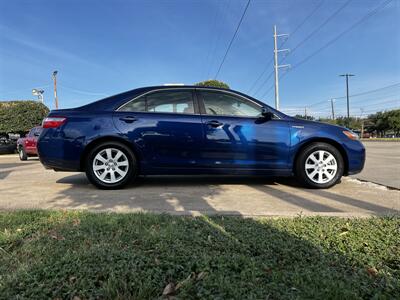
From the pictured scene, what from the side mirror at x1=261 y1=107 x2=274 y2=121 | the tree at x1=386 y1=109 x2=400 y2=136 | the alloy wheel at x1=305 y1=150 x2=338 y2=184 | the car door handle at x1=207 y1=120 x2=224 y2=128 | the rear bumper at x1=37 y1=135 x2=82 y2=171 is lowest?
the alloy wheel at x1=305 y1=150 x2=338 y2=184

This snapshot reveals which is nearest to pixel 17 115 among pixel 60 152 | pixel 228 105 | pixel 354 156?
pixel 60 152

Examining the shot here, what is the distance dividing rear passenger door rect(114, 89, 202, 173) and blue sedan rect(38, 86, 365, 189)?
0.6 inches

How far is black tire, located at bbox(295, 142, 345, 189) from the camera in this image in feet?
16.1

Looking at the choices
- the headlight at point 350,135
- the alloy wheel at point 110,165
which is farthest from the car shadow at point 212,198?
the headlight at point 350,135

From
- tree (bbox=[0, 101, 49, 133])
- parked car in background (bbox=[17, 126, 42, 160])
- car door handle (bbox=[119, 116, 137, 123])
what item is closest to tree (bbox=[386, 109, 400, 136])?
tree (bbox=[0, 101, 49, 133])

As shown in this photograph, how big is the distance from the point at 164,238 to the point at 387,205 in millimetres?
2893

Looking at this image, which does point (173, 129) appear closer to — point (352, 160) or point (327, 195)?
point (327, 195)

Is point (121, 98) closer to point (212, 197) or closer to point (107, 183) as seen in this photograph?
point (107, 183)

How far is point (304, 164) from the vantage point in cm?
490

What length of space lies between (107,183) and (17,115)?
3044 centimetres

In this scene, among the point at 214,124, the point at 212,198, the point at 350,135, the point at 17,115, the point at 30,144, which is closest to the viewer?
the point at 212,198

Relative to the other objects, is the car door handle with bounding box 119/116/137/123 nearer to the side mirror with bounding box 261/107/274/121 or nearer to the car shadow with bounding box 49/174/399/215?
the car shadow with bounding box 49/174/399/215

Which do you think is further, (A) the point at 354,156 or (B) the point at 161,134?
(A) the point at 354,156

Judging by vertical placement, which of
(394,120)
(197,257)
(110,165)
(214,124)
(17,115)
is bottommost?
(197,257)
